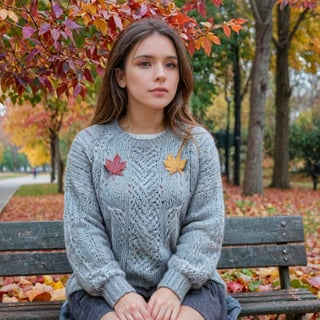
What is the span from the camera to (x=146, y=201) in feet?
8.14

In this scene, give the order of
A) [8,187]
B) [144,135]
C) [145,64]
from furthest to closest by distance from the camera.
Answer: [8,187] < [144,135] < [145,64]

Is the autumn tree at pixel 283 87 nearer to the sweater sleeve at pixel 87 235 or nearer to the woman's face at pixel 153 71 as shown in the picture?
the woman's face at pixel 153 71

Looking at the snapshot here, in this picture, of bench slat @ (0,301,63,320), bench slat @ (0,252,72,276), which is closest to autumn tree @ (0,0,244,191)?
bench slat @ (0,252,72,276)

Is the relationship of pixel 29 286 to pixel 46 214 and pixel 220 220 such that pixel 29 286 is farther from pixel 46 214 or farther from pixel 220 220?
pixel 46 214

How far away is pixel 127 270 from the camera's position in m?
2.49

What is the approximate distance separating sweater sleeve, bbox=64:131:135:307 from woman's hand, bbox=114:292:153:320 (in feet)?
0.10

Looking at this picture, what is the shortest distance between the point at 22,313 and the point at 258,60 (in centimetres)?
1091

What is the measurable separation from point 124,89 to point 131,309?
3.87ft

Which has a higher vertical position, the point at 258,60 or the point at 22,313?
the point at 258,60

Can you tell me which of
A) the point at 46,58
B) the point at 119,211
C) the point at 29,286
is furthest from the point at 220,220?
the point at 29,286

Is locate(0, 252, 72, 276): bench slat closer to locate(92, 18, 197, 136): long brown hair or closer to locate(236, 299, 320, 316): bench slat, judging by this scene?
locate(92, 18, 197, 136): long brown hair

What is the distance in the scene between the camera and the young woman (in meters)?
2.40

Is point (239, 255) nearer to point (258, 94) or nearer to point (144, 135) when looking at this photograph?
point (144, 135)

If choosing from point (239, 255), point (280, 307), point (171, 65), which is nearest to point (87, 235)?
point (171, 65)
